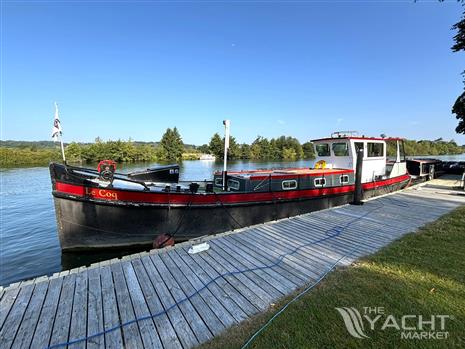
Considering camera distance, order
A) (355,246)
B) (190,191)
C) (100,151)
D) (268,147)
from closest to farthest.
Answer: (355,246), (190,191), (100,151), (268,147)

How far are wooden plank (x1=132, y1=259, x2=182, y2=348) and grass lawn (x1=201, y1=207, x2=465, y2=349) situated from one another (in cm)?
40

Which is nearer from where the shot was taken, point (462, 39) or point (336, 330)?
point (336, 330)

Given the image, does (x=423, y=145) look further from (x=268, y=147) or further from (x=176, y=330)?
(x=176, y=330)

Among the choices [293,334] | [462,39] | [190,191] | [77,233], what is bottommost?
[77,233]

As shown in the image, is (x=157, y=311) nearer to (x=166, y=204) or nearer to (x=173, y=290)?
(x=173, y=290)

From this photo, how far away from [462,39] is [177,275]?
923 inches

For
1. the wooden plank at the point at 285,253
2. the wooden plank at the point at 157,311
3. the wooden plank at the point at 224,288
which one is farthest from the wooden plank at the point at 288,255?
the wooden plank at the point at 157,311

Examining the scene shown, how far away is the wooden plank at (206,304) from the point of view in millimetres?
2984

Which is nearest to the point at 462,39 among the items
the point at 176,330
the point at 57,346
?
the point at 176,330

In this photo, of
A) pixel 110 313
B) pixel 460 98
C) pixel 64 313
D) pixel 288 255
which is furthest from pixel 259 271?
pixel 460 98

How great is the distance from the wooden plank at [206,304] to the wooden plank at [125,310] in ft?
2.51

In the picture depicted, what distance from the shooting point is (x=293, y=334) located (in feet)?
8.86

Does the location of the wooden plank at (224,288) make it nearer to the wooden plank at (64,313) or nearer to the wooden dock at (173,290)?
the wooden dock at (173,290)

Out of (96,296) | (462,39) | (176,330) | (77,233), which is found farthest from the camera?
(462,39)
